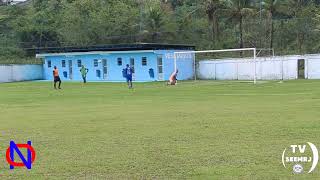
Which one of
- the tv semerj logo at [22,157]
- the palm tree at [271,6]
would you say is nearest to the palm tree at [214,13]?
the palm tree at [271,6]

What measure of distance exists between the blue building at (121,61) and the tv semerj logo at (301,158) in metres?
37.7

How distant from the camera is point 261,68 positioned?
44.4 m

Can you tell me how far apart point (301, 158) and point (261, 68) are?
118 ft

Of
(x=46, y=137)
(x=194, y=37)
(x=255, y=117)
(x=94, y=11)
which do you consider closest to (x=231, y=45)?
(x=194, y=37)

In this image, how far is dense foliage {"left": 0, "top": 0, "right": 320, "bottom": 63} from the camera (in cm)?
5341

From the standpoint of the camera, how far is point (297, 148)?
32.4ft

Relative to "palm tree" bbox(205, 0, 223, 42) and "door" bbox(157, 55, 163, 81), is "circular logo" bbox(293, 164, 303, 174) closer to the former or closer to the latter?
"door" bbox(157, 55, 163, 81)

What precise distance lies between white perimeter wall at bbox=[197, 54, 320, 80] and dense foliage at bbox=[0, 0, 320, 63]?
5.49 m

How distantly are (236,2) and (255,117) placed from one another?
38.1m

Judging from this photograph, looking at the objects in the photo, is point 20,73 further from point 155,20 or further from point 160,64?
point 160,64

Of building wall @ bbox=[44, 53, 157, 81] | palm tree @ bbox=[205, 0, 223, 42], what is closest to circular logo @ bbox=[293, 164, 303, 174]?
building wall @ bbox=[44, 53, 157, 81]

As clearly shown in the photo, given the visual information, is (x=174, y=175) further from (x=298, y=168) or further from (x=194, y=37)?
(x=194, y=37)

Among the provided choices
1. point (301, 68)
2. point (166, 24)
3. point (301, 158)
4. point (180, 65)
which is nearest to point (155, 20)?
point (166, 24)

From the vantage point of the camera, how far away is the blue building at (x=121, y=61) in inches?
1883
